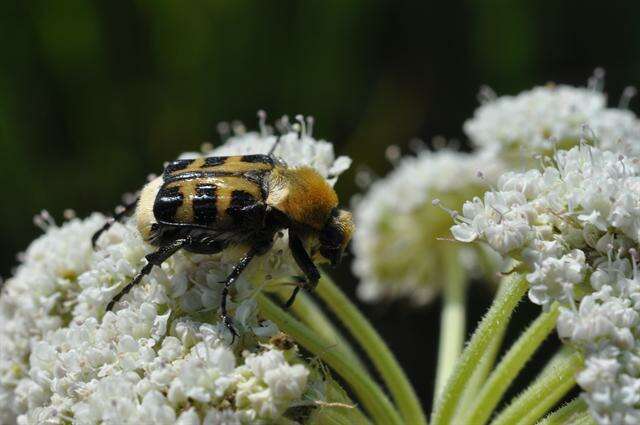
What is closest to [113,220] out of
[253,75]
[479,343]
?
[479,343]

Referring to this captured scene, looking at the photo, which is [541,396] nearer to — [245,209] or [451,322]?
[245,209]

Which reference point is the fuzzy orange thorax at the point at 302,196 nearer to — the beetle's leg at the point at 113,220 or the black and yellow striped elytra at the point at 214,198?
the black and yellow striped elytra at the point at 214,198

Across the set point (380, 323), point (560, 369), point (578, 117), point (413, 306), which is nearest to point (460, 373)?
point (560, 369)

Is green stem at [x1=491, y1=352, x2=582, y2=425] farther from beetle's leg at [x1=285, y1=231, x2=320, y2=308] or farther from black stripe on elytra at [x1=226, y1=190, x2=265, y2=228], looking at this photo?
black stripe on elytra at [x1=226, y1=190, x2=265, y2=228]

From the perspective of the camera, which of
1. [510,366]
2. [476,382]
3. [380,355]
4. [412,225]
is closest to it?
[510,366]

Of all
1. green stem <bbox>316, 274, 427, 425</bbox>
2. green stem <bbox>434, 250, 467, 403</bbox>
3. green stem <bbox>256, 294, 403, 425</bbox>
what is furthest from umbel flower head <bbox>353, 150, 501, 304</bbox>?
green stem <bbox>256, 294, 403, 425</bbox>

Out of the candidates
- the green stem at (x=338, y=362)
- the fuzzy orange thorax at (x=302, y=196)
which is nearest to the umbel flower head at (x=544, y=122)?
the fuzzy orange thorax at (x=302, y=196)

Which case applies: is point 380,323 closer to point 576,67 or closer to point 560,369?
point 576,67
